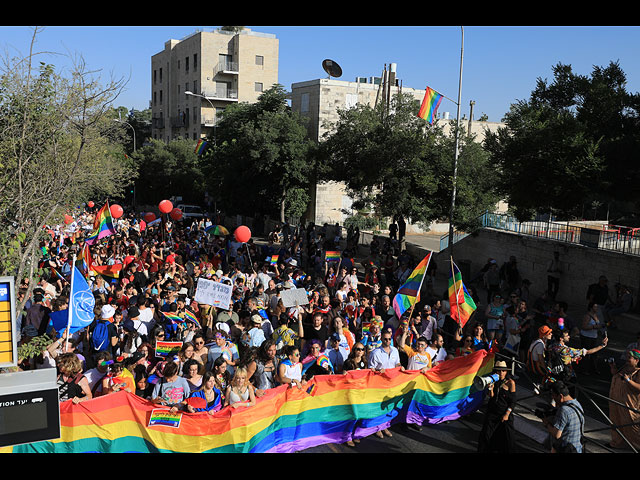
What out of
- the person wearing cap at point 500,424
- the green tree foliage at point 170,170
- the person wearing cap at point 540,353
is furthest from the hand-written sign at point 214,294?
the green tree foliage at point 170,170

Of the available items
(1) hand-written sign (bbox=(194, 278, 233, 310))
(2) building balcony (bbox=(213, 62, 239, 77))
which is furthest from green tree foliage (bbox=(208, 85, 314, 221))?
(2) building balcony (bbox=(213, 62, 239, 77))

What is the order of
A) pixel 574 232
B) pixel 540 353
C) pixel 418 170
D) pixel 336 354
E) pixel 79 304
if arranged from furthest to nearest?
pixel 418 170 → pixel 574 232 → pixel 540 353 → pixel 336 354 → pixel 79 304

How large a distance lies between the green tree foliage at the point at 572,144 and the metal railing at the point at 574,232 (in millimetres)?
814

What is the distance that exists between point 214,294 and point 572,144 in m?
11.5

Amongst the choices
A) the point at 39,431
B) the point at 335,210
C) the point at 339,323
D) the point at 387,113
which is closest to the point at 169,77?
the point at 335,210

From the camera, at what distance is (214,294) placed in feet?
34.0

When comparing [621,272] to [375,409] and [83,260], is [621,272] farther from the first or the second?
[83,260]

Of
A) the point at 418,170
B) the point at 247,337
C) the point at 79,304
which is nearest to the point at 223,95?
the point at 418,170

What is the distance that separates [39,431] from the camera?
3314mm

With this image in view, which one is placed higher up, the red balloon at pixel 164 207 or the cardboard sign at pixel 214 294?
the red balloon at pixel 164 207

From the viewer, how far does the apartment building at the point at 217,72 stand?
57875mm

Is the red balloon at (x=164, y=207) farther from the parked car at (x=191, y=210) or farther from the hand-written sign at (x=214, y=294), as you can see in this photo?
the parked car at (x=191, y=210)

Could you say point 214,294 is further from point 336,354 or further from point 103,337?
point 336,354

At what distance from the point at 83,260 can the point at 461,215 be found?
1387 centimetres
